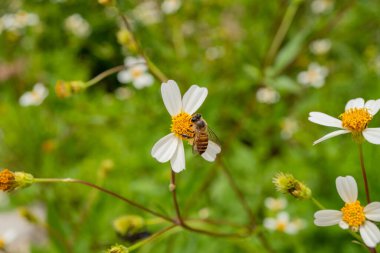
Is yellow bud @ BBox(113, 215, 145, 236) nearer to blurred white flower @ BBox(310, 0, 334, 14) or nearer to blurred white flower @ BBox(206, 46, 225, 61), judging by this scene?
blurred white flower @ BBox(206, 46, 225, 61)

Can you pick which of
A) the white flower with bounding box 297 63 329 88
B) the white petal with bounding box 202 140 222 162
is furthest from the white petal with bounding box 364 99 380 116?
the white flower with bounding box 297 63 329 88

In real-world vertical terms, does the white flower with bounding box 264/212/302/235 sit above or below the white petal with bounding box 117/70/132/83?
below

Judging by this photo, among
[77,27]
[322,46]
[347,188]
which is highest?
[77,27]

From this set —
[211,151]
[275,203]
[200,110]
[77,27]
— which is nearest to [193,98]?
[211,151]

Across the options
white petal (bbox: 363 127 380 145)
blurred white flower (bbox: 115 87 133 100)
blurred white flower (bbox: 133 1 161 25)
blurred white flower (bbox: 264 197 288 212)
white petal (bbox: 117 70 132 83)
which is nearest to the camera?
white petal (bbox: 363 127 380 145)

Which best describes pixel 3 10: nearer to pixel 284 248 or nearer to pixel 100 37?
pixel 100 37

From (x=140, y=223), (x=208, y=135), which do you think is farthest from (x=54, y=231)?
(x=208, y=135)

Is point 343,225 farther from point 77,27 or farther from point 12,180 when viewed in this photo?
point 77,27
